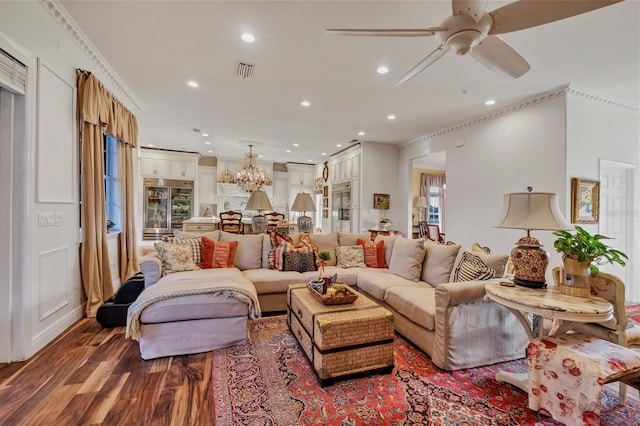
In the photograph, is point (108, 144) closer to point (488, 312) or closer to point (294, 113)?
point (294, 113)

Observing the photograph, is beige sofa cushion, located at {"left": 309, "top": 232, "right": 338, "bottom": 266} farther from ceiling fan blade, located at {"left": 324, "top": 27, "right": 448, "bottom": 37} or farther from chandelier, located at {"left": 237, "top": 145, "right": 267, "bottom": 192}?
chandelier, located at {"left": 237, "top": 145, "right": 267, "bottom": 192}

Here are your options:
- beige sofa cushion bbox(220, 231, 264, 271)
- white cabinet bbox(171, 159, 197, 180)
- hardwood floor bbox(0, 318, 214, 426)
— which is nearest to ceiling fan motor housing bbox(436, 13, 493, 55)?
hardwood floor bbox(0, 318, 214, 426)

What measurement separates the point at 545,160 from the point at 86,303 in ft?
19.6

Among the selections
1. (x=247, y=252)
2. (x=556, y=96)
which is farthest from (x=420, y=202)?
(x=247, y=252)

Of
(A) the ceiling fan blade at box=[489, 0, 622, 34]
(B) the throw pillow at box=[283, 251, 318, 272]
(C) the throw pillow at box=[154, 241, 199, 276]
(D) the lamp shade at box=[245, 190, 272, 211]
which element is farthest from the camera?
(D) the lamp shade at box=[245, 190, 272, 211]

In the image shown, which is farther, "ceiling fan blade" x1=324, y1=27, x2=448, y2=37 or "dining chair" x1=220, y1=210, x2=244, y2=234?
"dining chair" x1=220, y1=210, x2=244, y2=234

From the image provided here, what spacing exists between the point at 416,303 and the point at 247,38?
2.90 m

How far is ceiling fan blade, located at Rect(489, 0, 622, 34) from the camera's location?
4.85 feet

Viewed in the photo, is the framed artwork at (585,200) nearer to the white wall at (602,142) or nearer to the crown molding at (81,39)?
the white wall at (602,142)

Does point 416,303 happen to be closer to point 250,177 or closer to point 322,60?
point 322,60

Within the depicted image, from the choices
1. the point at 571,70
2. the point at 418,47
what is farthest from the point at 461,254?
the point at 571,70

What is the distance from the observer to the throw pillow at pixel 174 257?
2988mm

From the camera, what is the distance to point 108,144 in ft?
12.9

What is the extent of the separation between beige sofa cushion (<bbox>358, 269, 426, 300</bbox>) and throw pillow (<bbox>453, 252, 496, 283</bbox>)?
467 millimetres
